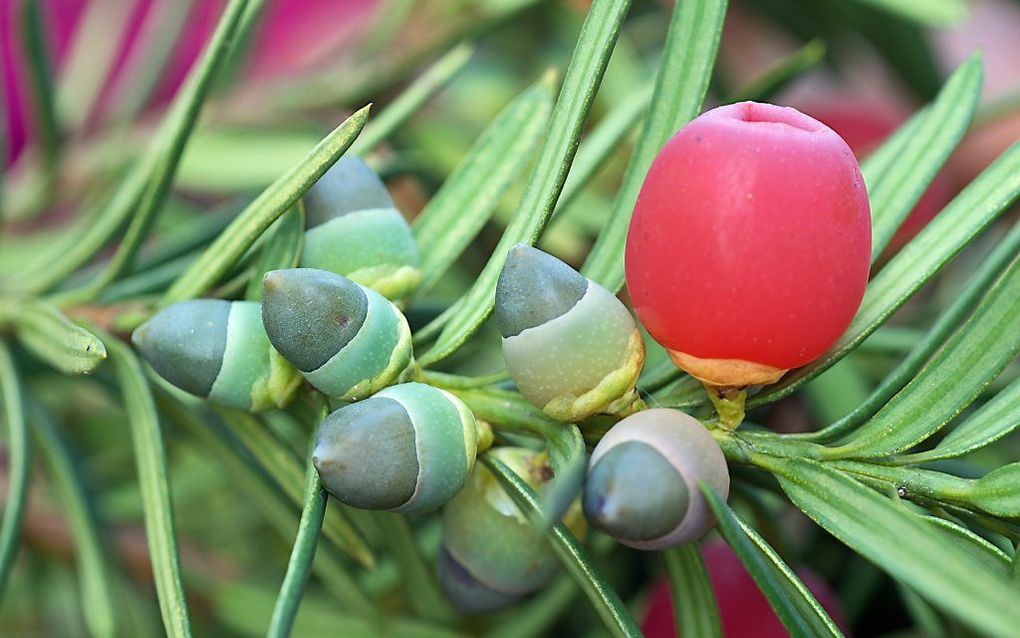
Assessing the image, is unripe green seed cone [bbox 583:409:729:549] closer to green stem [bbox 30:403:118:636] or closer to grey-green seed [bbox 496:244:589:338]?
grey-green seed [bbox 496:244:589:338]

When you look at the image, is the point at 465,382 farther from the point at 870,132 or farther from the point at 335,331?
the point at 870,132

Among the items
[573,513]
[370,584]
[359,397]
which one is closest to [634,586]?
[370,584]

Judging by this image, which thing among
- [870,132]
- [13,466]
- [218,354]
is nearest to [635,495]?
[218,354]

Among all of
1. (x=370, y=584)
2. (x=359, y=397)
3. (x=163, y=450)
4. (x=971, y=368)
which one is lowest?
(x=370, y=584)

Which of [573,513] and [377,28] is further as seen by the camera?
[377,28]

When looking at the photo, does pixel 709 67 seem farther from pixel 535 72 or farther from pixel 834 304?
pixel 535 72

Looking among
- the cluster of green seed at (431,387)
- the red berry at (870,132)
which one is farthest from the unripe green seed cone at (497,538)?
the red berry at (870,132)
